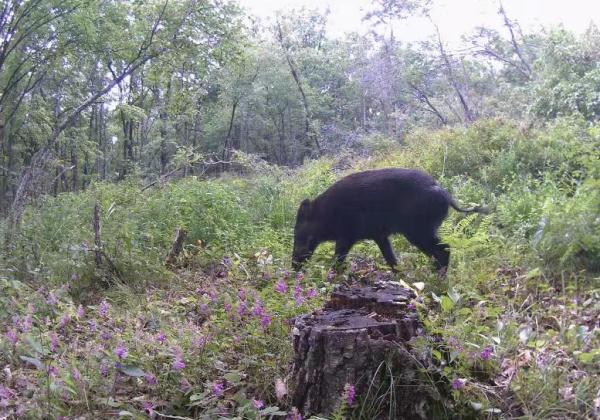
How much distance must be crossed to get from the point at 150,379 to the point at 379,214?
13.2 ft

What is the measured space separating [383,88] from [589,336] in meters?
21.5

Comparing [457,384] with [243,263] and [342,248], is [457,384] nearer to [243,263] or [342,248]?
[243,263]

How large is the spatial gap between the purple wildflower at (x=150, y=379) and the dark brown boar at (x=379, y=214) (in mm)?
3305

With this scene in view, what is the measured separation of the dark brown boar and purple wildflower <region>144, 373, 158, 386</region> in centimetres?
331

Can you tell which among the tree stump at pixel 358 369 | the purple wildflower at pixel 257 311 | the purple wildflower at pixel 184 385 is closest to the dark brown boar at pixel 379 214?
the purple wildflower at pixel 257 311

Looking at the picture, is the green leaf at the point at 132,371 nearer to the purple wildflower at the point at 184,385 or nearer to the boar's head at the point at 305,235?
the purple wildflower at the point at 184,385

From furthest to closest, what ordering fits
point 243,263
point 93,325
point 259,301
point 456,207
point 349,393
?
1. point 456,207
2. point 243,263
3. point 93,325
4. point 259,301
5. point 349,393

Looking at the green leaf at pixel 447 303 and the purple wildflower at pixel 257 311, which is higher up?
the green leaf at pixel 447 303

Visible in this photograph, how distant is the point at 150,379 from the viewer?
2.76m

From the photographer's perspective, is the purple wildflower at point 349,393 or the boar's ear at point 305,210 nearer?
the purple wildflower at point 349,393

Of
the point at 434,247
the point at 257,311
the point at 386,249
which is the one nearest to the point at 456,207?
the point at 434,247

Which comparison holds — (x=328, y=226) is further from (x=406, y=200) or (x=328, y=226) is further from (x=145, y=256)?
(x=145, y=256)

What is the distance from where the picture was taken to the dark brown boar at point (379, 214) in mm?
5941

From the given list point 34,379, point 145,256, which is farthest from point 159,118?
point 34,379
